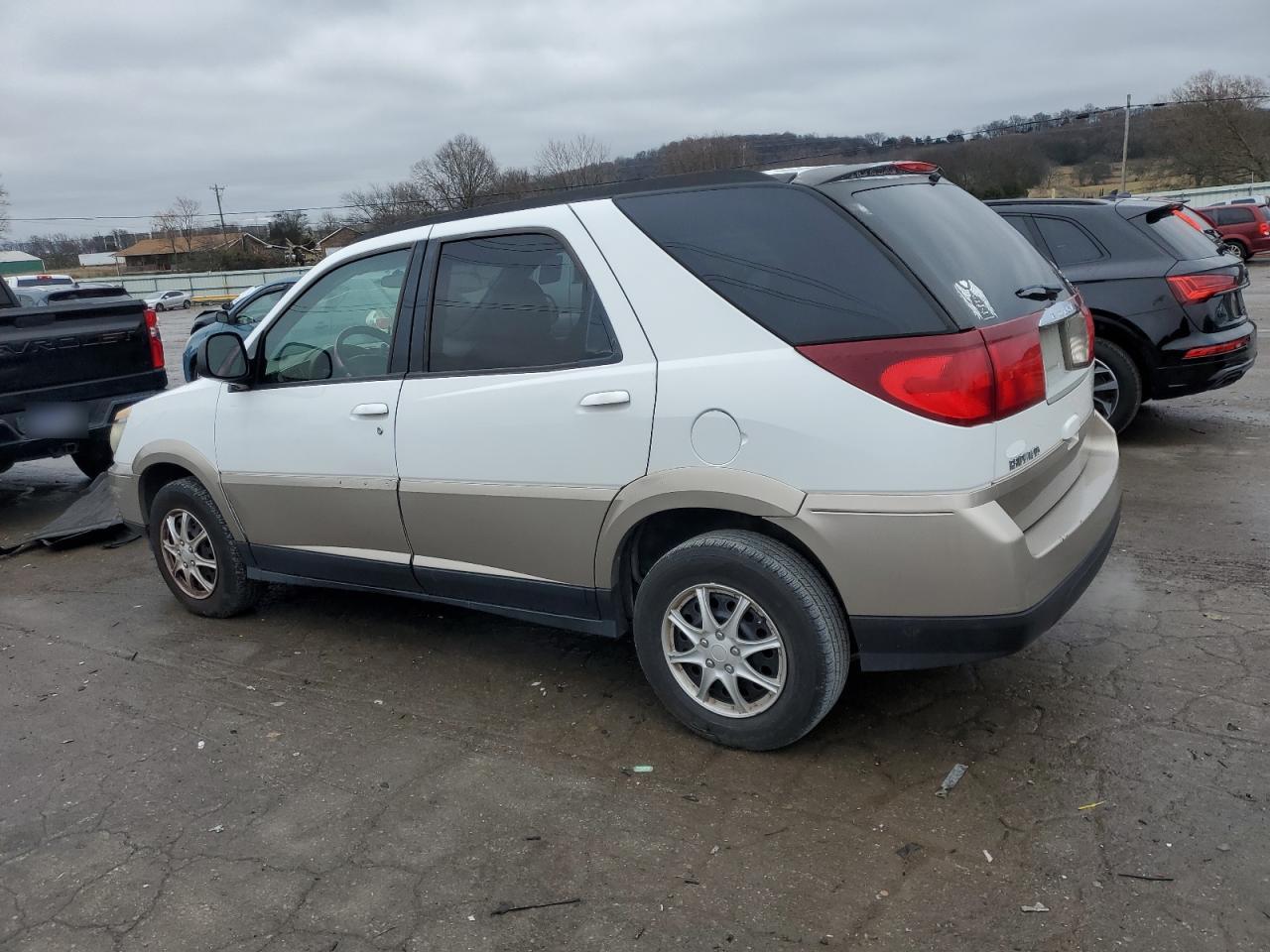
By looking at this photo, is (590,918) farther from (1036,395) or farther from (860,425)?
(1036,395)

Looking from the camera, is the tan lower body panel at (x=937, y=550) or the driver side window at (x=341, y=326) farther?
the driver side window at (x=341, y=326)

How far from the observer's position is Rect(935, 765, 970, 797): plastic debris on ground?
310cm

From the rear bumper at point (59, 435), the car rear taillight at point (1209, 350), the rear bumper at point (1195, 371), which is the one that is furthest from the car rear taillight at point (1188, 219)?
the rear bumper at point (59, 435)

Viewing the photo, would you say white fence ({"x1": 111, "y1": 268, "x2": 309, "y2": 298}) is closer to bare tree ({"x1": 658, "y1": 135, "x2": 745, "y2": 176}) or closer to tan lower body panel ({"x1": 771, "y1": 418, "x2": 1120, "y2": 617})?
bare tree ({"x1": 658, "y1": 135, "x2": 745, "y2": 176})

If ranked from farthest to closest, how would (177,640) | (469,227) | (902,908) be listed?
1. (177,640)
2. (469,227)
3. (902,908)

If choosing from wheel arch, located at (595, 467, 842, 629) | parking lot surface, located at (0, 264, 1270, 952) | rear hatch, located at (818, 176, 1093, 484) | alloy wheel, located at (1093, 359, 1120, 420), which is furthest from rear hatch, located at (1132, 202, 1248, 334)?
wheel arch, located at (595, 467, 842, 629)

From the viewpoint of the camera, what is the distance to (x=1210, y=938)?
2.38 meters

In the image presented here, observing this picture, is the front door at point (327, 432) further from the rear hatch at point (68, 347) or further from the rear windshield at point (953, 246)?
the rear hatch at point (68, 347)

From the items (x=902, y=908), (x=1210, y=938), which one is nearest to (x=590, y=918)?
(x=902, y=908)

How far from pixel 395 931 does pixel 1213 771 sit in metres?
2.44

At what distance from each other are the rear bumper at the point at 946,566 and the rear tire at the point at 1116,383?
4.34 metres

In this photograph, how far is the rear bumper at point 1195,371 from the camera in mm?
6785

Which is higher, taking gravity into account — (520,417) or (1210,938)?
(520,417)

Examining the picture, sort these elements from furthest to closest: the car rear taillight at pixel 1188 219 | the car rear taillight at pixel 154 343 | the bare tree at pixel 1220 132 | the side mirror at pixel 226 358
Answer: the bare tree at pixel 1220 132 < the car rear taillight at pixel 154 343 < the car rear taillight at pixel 1188 219 < the side mirror at pixel 226 358
